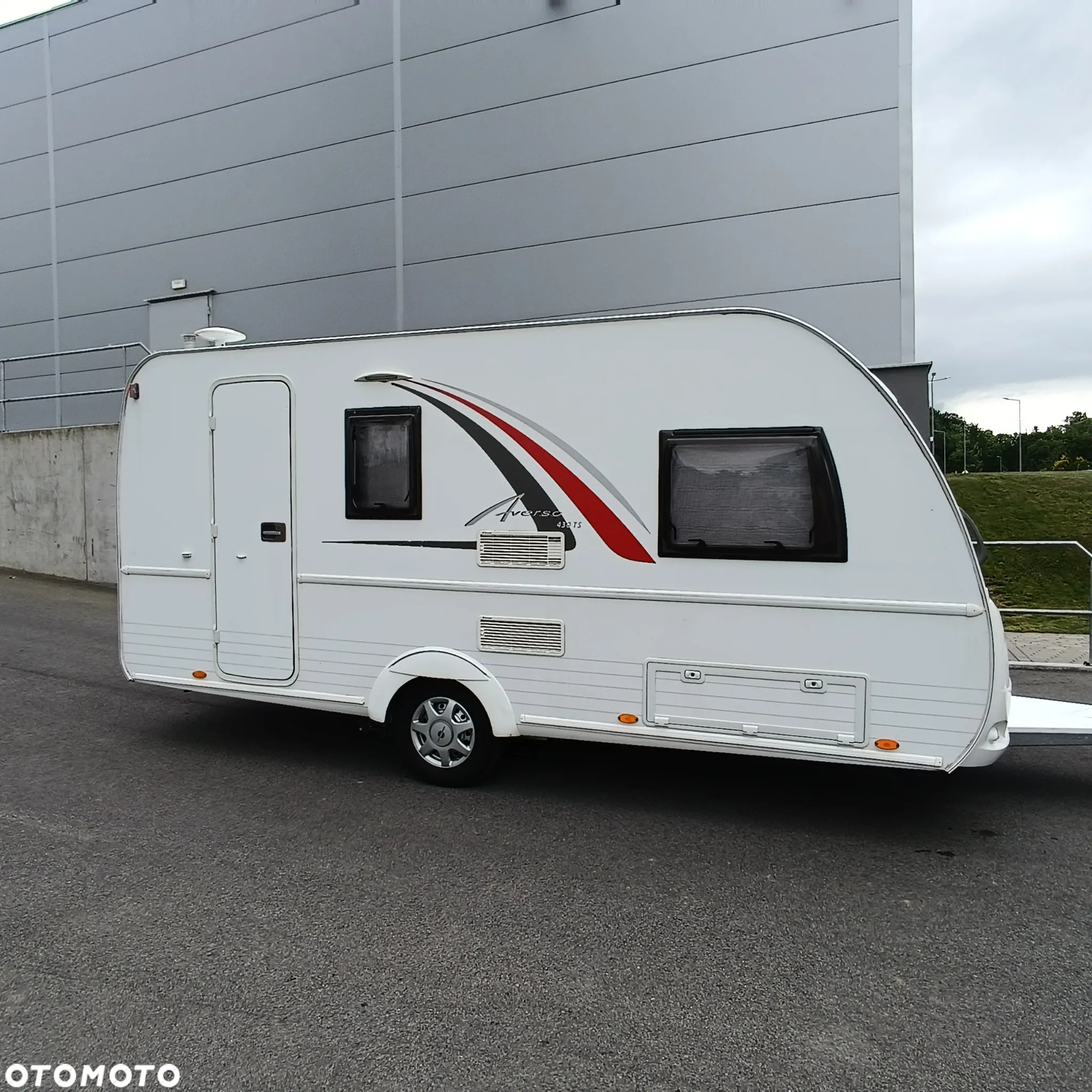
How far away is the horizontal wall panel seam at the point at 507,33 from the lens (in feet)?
42.1

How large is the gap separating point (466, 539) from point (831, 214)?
8733mm

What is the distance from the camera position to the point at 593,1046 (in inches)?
117

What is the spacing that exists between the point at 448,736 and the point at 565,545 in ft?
4.47

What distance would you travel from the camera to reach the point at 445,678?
529 centimetres

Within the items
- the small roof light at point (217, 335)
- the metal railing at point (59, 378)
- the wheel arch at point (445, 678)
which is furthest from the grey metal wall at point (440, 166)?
the wheel arch at point (445, 678)

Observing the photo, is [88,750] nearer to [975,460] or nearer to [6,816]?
[6,816]

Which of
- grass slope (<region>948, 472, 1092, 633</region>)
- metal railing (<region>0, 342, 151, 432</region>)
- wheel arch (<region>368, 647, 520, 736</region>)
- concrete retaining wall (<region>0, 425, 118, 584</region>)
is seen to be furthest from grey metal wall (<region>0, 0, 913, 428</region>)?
wheel arch (<region>368, 647, 520, 736</region>)

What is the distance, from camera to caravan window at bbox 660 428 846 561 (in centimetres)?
459

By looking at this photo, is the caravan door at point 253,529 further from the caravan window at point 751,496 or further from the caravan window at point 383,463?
the caravan window at point 751,496

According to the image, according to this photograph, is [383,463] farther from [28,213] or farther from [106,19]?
[28,213]

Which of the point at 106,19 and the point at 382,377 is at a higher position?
the point at 106,19

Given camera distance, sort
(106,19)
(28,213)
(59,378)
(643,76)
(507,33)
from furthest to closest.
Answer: (28,213), (59,378), (106,19), (507,33), (643,76)

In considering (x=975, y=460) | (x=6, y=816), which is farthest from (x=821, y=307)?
(x=975, y=460)

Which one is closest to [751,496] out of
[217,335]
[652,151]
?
[217,335]
